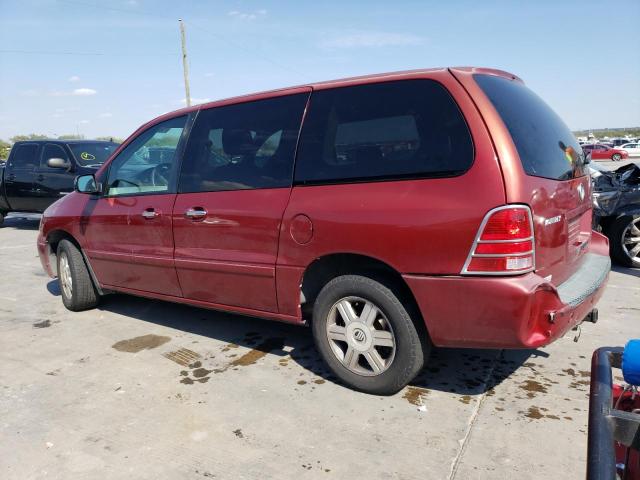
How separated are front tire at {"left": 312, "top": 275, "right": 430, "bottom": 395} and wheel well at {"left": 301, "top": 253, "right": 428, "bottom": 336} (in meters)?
0.05

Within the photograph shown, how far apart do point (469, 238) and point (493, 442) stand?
3.41 ft

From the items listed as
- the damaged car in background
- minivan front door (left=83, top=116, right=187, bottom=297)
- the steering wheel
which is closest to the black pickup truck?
minivan front door (left=83, top=116, right=187, bottom=297)

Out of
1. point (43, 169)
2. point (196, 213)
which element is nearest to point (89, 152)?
point (43, 169)

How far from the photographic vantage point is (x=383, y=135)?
2955 mm

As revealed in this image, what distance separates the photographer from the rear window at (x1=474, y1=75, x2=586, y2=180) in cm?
278

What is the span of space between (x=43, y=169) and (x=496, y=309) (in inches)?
411

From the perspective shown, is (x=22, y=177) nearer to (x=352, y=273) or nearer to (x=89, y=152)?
(x=89, y=152)

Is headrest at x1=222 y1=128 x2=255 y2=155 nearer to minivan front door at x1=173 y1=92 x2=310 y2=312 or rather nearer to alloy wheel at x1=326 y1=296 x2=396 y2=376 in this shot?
minivan front door at x1=173 y1=92 x2=310 y2=312

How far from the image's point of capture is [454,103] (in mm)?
2752

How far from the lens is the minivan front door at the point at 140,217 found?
4.03m

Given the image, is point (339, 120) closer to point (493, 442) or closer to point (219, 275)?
point (219, 275)

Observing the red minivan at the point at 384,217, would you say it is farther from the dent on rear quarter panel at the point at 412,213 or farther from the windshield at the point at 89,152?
the windshield at the point at 89,152

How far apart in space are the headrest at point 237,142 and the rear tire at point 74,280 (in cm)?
219

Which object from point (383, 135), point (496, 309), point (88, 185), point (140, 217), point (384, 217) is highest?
point (383, 135)
